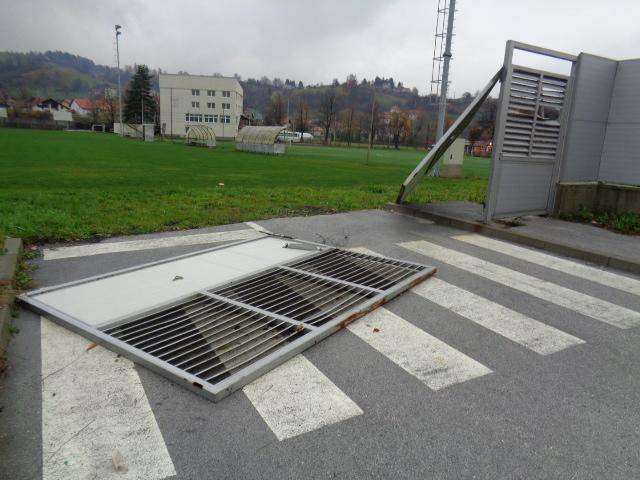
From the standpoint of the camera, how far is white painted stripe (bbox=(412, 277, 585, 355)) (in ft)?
13.2

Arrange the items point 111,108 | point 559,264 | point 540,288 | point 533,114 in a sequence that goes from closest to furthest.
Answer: point 540,288 < point 559,264 < point 533,114 < point 111,108

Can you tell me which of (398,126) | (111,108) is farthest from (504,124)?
(111,108)

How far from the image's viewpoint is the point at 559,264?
669cm

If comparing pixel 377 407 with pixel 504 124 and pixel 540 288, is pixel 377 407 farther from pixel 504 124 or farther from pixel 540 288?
pixel 504 124

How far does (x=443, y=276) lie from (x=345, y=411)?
3.29m

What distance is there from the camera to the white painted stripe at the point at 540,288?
475 cm

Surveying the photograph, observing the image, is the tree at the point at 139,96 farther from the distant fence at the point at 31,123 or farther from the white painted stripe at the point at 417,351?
the white painted stripe at the point at 417,351

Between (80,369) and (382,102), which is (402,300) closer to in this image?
(80,369)

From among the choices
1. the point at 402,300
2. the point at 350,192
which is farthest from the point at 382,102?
the point at 402,300

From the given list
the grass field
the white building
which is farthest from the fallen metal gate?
the white building

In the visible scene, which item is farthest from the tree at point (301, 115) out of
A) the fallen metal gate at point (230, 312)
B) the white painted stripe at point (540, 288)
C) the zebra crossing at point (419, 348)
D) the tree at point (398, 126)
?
the zebra crossing at point (419, 348)

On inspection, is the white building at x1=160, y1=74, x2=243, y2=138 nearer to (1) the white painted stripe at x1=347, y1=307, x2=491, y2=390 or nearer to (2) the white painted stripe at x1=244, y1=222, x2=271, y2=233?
(2) the white painted stripe at x1=244, y1=222, x2=271, y2=233

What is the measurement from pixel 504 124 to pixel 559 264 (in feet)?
9.97

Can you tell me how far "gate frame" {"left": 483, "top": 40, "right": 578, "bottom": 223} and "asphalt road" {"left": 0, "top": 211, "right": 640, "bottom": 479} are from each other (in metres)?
4.30
